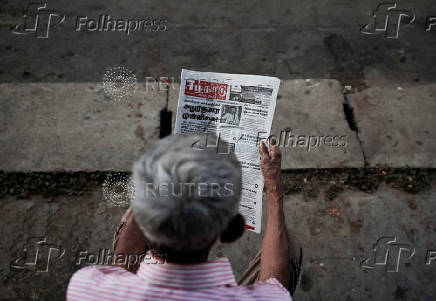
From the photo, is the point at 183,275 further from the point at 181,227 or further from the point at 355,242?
the point at 355,242

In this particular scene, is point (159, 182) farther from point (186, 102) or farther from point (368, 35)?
point (368, 35)

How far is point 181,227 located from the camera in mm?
924

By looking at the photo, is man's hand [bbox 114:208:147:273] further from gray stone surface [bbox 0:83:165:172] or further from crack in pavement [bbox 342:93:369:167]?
crack in pavement [bbox 342:93:369:167]

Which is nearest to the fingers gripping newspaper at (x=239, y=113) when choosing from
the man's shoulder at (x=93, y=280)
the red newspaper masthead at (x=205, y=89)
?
the red newspaper masthead at (x=205, y=89)

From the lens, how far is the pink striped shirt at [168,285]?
3.26 feet

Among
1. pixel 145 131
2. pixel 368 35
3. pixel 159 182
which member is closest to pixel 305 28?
pixel 368 35

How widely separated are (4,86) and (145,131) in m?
1.38

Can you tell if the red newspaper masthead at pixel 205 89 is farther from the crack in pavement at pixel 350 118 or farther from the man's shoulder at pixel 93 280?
the crack in pavement at pixel 350 118

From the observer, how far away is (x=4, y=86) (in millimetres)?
3121

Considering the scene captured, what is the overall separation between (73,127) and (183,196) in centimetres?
225

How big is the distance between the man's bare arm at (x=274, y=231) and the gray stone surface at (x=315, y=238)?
0.83 metres

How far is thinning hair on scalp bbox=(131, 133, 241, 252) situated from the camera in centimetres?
92

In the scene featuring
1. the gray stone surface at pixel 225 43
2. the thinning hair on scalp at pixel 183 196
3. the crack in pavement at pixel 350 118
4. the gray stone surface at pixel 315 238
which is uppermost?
the gray stone surface at pixel 225 43

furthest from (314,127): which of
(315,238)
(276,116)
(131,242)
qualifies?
(131,242)
